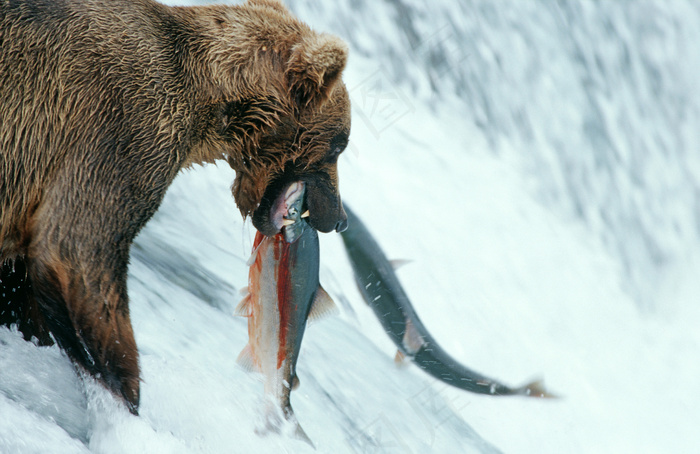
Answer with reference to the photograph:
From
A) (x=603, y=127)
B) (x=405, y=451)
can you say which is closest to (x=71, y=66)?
(x=405, y=451)

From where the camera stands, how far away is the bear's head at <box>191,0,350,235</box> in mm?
2732

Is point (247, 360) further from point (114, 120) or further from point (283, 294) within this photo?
point (114, 120)

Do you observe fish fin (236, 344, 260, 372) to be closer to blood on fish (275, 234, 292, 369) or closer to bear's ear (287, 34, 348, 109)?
blood on fish (275, 234, 292, 369)

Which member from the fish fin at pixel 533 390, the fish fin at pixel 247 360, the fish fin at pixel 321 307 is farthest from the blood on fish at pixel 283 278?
the fish fin at pixel 533 390

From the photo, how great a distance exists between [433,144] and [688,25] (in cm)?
333

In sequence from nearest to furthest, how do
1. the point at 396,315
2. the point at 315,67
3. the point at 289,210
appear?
the point at 315,67 → the point at 289,210 → the point at 396,315

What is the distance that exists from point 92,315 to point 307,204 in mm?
993

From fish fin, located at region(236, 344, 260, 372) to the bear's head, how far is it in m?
0.56

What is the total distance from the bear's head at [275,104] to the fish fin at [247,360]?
1.82 feet

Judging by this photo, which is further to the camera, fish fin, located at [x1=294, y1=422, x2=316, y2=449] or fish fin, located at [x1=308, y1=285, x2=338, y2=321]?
fish fin, located at [x1=294, y1=422, x2=316, y2=449]

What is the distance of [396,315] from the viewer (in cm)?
371

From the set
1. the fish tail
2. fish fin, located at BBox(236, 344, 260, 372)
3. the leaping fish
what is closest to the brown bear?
the leaping fish

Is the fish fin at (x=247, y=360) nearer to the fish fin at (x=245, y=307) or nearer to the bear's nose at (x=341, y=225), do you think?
the fish fin at (x=245, y=307)

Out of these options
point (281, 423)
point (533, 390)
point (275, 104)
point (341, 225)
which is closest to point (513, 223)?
point (533, 390)
